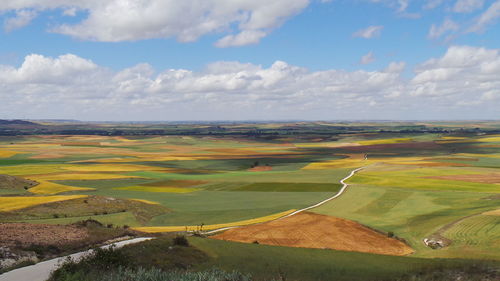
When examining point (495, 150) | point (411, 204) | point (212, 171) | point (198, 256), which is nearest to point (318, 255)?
point (198, 256)

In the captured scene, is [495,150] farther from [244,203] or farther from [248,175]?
[244,203]

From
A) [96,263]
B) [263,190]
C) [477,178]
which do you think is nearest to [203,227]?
[96,263]

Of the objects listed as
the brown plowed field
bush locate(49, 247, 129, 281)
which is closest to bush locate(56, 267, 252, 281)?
bush locate(49, 247, 129, 281)

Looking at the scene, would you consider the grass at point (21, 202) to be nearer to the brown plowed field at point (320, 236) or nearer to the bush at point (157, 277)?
the brown plowed field at point (320, 236)

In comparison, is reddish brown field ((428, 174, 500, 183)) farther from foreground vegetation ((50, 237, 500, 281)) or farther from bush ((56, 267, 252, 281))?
bush ((56, 267, 252, 281))

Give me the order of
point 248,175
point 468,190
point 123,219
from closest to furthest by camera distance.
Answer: point 123,219, point 468,190, point 248,175

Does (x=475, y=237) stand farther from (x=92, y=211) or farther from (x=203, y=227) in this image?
(x=92, y=211)
